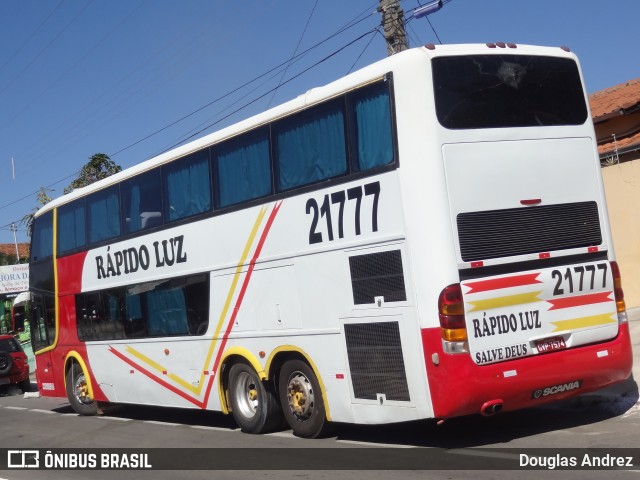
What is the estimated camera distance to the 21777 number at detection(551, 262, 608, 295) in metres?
8.94

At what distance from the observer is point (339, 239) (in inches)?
378

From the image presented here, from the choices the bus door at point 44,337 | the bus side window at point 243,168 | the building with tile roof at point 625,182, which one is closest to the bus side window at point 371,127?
the bus side window at point 243,168

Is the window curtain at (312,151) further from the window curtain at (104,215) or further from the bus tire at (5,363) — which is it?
the bus tire at (5,363)

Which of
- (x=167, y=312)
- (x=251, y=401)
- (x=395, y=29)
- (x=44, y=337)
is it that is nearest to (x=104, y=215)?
(x=167, y=312)

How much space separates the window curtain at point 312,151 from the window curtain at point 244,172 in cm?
36

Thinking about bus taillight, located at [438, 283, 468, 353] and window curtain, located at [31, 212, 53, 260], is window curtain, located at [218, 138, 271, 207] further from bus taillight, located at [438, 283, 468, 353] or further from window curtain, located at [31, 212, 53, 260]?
window curtain, located at [31, 212, 53, 260]

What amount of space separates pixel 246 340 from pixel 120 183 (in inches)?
174

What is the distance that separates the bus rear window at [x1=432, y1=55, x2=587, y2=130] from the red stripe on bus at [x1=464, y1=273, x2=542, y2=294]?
1587 mm

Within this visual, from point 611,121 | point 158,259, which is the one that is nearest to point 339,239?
point 158,259

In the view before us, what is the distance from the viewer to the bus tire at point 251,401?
11.3m

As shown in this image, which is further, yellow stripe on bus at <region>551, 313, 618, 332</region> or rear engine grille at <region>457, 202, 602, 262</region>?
yellow stripe on bus at <region>551, 313, 618, 332</region>

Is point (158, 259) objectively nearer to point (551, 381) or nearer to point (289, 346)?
point (289, 346)

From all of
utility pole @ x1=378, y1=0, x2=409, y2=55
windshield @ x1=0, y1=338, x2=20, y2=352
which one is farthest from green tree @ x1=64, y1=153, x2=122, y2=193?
utility pole @ x1=378, y1=0, x2=409, y2=55

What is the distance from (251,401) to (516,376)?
14.7 feet
